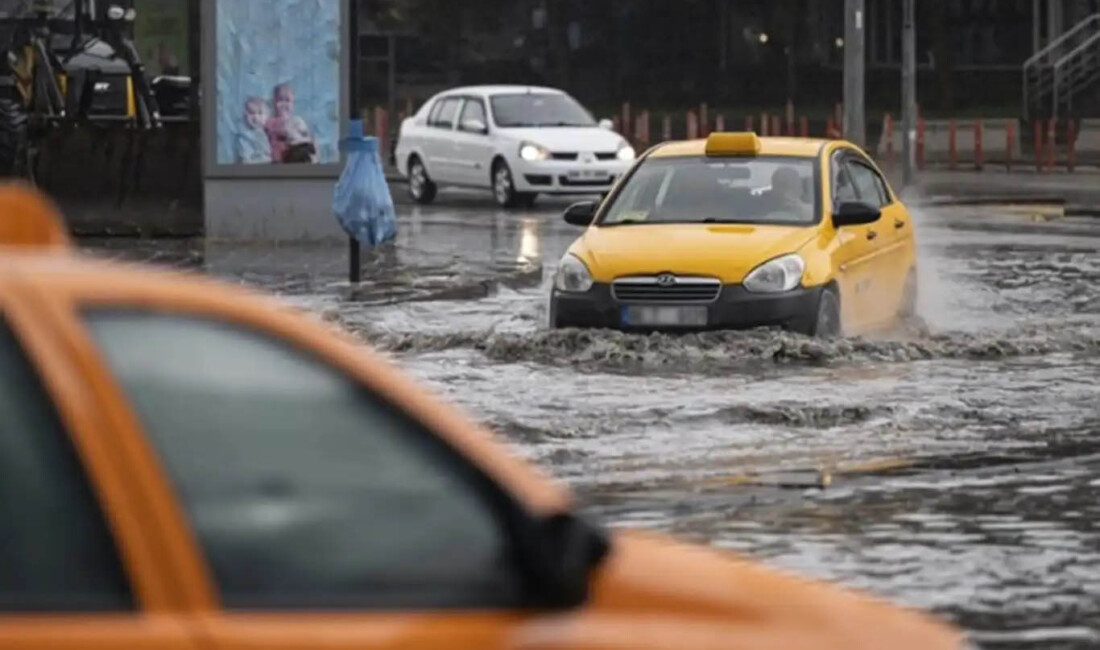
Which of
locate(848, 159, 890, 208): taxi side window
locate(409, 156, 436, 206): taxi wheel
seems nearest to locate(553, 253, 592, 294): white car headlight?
locate(848, 159, 890, 208): taxi side window

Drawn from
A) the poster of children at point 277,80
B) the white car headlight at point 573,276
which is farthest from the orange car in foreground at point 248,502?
the poster of children at point 277,80

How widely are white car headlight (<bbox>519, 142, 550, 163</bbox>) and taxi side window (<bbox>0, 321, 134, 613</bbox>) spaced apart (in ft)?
100

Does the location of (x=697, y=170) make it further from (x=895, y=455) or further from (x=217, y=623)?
(x=217, y=623)

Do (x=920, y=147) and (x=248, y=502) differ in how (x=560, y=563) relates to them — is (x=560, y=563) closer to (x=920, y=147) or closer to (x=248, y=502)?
(x=248, y=502)

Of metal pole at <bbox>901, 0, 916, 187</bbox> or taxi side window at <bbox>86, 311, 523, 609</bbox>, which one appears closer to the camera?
taxi side window at <bbox>86, 311, 523, 609</bbox>

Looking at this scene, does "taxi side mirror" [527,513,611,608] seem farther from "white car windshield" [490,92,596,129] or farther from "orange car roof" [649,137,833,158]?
"white car windshield" [490,92,596,129]

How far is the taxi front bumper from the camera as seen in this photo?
16.1 m

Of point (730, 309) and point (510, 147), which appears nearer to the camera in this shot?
point (730, 309)

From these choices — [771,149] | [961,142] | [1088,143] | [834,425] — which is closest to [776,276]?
[771,149]

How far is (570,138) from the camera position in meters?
34.2

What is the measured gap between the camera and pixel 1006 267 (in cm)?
2412

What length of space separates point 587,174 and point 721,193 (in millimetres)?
16558

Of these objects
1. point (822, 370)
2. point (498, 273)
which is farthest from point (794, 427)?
point (498, 273)

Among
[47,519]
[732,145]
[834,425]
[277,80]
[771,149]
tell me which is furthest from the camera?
[277,80]
